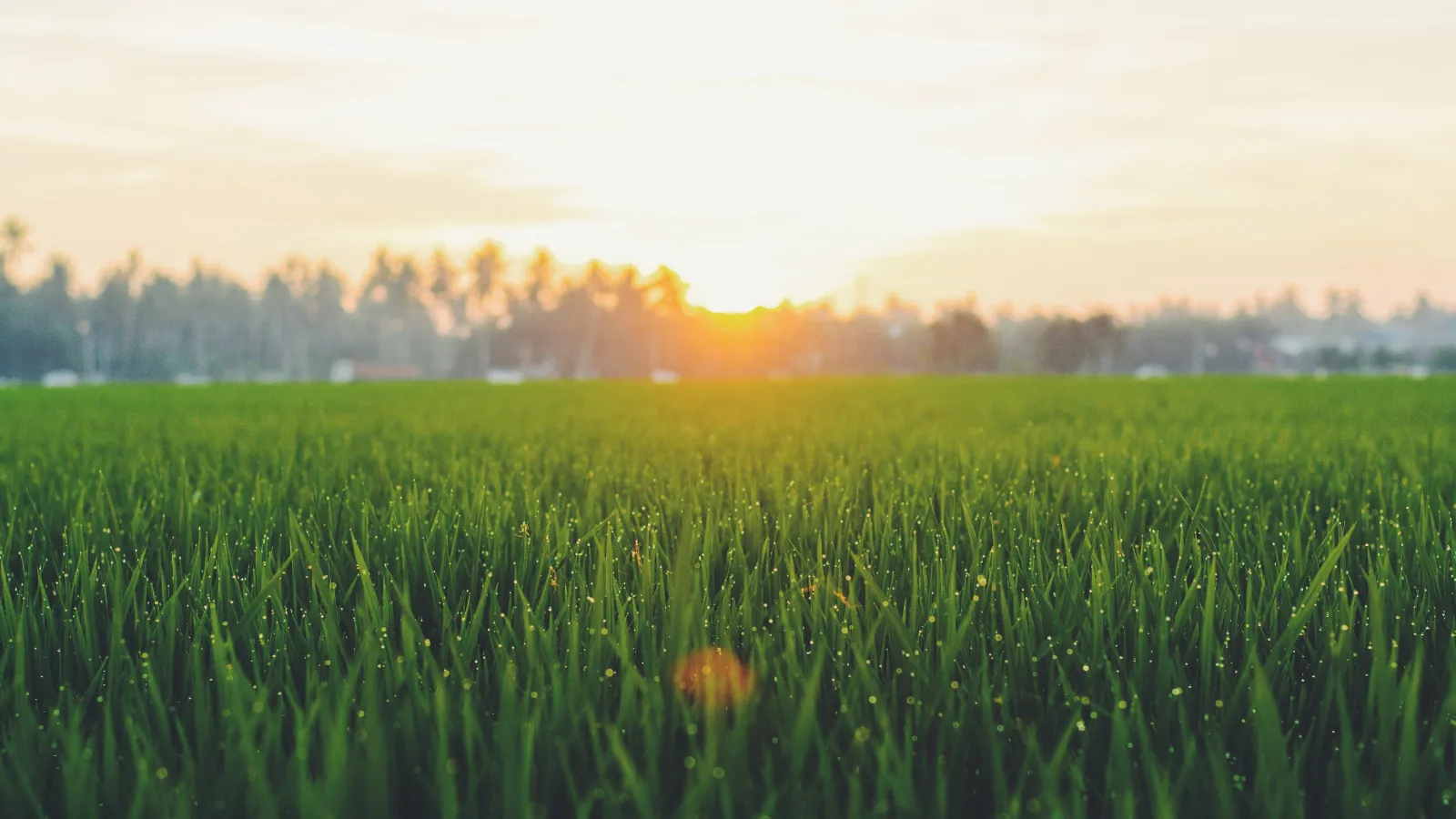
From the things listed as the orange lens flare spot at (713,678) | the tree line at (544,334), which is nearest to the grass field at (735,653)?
the orange lens flare spot at (713,678)

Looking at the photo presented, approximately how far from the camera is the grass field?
103 cm

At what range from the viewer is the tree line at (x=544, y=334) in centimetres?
8256

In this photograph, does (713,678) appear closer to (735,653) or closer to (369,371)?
(735,653)

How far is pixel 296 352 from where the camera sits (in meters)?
116

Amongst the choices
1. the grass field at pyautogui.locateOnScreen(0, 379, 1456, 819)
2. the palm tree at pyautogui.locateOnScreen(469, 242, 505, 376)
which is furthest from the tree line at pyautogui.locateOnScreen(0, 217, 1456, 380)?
the grass field at pyautogui.locateOnScreen(0, 379, 1456, 819)

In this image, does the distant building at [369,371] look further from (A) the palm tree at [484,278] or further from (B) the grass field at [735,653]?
(B) the grass field at [735,653]

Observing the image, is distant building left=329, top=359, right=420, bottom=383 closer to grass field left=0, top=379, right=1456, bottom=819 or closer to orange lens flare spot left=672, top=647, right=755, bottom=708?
grass field left=0, top=379, right=1456, bottom=819

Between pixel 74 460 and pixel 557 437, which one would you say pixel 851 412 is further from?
pixel 74 460

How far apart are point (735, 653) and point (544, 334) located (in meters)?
94.0

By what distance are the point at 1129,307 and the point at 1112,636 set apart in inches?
8497

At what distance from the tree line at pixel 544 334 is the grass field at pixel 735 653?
71.9m

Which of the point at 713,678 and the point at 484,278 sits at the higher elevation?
the point at 484,278

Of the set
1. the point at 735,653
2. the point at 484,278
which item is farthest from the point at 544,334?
the point at 735,653

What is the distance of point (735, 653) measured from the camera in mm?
1402
